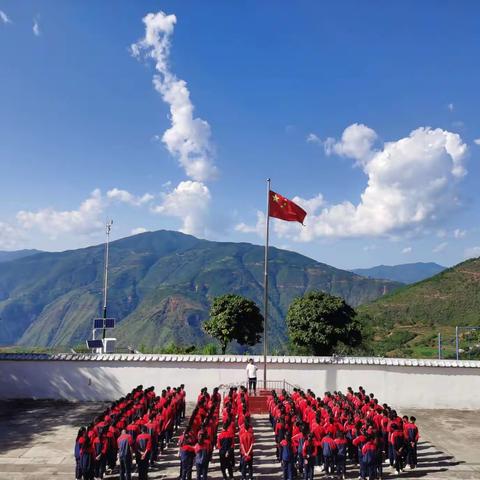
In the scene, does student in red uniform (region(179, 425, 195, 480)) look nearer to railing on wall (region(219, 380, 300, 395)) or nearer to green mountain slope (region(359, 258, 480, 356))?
railing on wall (region(219, 380, 300, 395))

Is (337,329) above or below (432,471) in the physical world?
above

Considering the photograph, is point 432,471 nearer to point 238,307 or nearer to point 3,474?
point 3,474

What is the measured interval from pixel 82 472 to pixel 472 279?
58.2 metres

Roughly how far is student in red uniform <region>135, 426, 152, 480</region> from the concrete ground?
712 millimetres

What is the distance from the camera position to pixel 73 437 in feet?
49.8

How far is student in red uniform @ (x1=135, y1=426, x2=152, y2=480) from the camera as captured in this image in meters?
11.5

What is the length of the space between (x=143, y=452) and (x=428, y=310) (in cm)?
5190

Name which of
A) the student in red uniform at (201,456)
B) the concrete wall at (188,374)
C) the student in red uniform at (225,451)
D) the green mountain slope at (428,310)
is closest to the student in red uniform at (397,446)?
the student in red uniform at (225,451)

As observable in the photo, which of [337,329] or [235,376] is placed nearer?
[235,376]


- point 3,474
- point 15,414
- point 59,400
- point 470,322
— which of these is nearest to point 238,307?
point 59,400

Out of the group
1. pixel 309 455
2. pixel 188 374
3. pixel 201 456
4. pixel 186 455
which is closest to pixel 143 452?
pixel 186 455

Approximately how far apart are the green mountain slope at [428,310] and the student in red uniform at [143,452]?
34.9m

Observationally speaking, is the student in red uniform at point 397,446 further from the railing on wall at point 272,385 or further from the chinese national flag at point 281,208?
the chinese national flag at point 281,208

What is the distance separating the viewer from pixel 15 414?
58.9 ft
